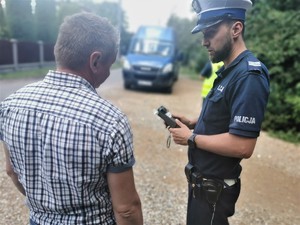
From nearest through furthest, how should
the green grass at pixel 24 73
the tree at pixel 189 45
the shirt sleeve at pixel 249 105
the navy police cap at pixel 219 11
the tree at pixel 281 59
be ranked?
the shirt sleeve at pixel 249 105
the navy police cap at pixel 219 11
the tree at pixel 281 59
the green grass at pixel 24 73
the tree at pixel 189 45

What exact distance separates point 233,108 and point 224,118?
0.14 metres

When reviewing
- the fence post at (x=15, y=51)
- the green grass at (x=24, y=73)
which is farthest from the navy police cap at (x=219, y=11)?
the fence post at (x=15, y=51)

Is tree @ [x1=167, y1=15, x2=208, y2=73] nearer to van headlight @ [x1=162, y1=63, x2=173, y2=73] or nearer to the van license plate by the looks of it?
van headlight @ [x1=162, y1=63, x2=173, y2=73]

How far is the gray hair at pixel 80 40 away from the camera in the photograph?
1366 mm

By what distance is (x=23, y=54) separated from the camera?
14.1 metres

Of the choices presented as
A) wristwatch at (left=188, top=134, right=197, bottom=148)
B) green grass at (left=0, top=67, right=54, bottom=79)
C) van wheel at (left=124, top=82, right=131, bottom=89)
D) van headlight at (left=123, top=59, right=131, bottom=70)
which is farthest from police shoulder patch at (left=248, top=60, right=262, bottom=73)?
green grass at (left=0, top=67, right=54, bottom=79)

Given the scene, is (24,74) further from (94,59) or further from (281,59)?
(94,59)

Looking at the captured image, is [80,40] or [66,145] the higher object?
[80,40]

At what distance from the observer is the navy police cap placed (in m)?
1.92

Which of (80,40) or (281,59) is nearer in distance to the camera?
(80,40)

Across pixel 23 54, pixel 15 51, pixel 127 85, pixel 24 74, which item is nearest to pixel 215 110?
pixel 127 85

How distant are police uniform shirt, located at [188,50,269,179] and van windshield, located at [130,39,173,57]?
11.0m

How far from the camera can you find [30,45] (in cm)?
1454

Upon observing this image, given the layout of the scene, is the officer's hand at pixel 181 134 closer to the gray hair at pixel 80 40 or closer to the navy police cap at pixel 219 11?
the navy police cap at pixel 219 11
